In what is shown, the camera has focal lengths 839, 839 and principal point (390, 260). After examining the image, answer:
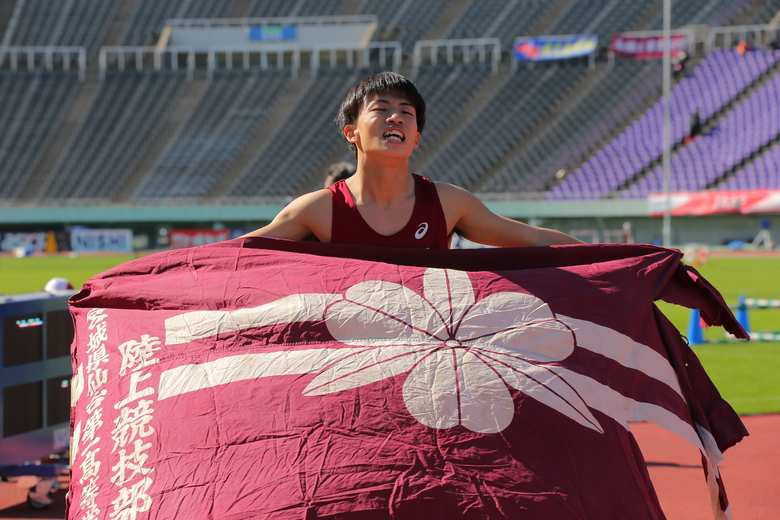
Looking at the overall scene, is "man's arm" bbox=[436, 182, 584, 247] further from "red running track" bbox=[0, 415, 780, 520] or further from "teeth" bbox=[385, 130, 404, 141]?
"red running track" bbox=[0, 415, 780, 520]

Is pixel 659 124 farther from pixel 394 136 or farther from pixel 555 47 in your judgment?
pixel 394 136

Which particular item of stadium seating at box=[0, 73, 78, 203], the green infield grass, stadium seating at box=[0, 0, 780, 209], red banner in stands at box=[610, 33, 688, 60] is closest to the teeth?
the green infield grass

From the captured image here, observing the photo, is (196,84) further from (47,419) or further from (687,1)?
(47,419)

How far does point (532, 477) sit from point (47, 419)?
3.20 meters

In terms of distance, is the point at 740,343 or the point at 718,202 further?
the point at 718,202

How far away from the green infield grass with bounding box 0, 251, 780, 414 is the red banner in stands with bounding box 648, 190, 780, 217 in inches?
350

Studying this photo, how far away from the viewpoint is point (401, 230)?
10.2 ft

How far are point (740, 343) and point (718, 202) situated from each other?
24.2 metres

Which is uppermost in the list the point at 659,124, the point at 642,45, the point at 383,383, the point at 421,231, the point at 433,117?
the point at 642,45

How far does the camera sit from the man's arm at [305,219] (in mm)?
3049

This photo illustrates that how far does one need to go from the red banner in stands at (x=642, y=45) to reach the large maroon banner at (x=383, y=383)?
127 ft

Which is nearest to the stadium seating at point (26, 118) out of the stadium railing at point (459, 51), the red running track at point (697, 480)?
the stadium railing at point (459, 51)

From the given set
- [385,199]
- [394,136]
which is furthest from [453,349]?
[394,136]

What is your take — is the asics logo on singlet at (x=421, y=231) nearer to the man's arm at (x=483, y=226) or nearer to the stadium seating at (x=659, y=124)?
the man's arm at (x=483, y=226)
